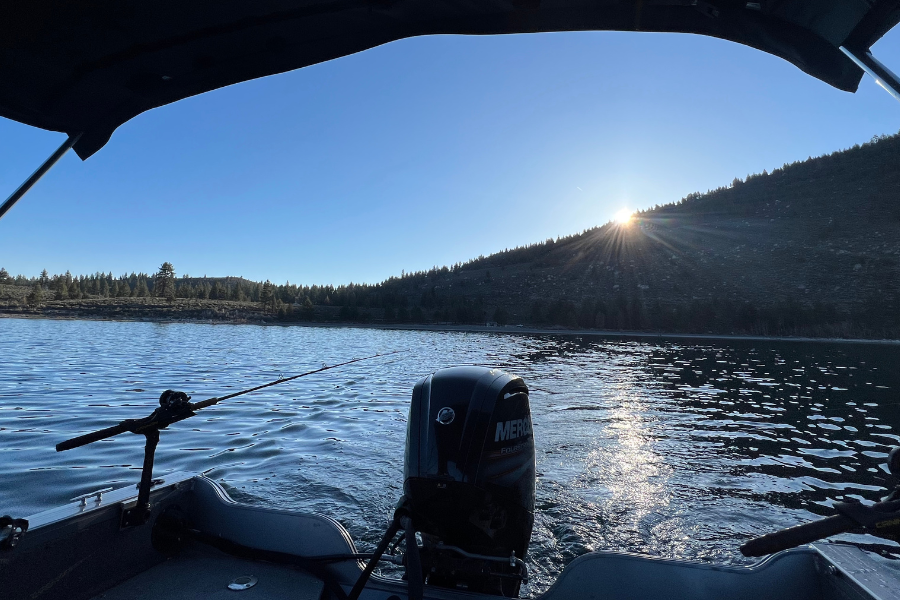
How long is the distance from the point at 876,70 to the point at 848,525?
4.99 ft

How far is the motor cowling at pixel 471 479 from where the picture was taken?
233 centimetres

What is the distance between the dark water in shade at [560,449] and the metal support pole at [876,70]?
9.47 feet

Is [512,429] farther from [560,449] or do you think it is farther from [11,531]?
[560,449]

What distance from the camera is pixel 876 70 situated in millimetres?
1678

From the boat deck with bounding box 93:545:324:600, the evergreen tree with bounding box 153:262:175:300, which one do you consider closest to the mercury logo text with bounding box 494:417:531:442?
the boat deck with bounding box 93:545:324:600

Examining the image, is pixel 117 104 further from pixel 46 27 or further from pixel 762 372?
pixel 762 372

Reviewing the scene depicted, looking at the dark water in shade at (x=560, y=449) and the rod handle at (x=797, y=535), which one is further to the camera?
the dark water in shade at (x=560, y=449)

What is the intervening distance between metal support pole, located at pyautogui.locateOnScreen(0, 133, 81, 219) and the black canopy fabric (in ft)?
0.26

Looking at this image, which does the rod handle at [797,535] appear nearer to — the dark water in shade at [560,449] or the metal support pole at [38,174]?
the dark water in shade at [560,449]

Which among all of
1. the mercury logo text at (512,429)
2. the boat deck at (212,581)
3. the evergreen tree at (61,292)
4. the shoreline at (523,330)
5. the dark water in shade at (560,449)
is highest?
the evergreen tree at (61,292)

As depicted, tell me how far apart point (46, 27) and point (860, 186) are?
319 ft

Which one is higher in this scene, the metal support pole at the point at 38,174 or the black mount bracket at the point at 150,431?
the metal support pole at the point at 38,174

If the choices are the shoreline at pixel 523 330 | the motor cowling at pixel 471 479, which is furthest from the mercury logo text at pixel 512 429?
the shoreline at pixel 523 330

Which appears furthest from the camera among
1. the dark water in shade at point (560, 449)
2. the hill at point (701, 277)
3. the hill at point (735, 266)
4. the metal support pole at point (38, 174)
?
the hill at point (701, 277)
